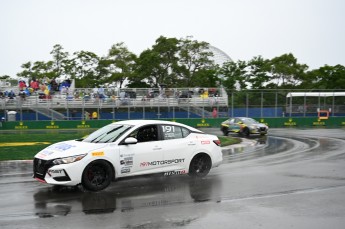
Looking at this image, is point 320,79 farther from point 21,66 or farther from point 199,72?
point 21,66

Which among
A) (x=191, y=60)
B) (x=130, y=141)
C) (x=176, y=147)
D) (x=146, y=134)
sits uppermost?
(x=191, y=60)

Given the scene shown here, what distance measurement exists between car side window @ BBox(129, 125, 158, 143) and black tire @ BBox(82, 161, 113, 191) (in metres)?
1.06

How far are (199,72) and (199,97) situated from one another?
21.1 meters

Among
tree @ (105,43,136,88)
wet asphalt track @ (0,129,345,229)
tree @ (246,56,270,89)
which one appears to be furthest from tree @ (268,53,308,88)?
wet asphalt track @ (0,129,345,229)

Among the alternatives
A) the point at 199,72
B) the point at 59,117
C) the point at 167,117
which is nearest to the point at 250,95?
the point at 167,117

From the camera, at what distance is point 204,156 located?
11.1 metres

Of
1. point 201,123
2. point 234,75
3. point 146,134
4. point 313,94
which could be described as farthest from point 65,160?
point 234,75

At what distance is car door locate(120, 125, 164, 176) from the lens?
958 centimetres

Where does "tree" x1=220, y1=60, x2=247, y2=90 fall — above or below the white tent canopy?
above

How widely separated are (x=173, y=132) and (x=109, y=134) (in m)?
1.60

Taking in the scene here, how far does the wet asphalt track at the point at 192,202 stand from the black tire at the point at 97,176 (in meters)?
0.19

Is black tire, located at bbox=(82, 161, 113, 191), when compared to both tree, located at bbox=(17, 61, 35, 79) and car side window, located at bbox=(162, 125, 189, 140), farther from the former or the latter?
tree, located at bbox=(17, 61, 35, 79)

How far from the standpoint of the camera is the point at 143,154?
387 inches

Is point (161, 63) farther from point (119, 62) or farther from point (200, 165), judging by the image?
point (200, 165)
